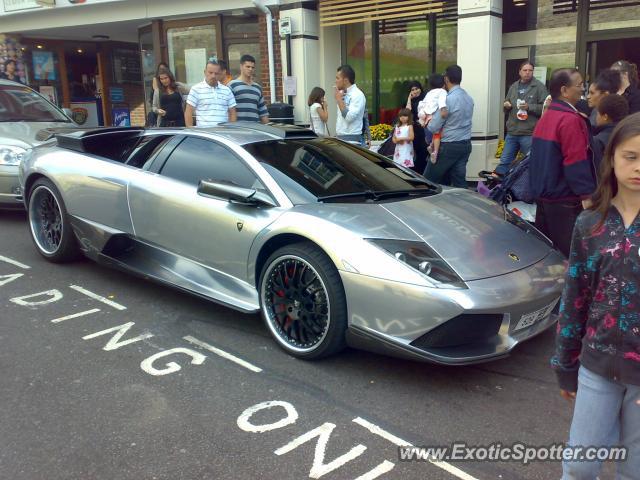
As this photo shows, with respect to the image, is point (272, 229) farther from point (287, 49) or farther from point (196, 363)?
point (287, 49)

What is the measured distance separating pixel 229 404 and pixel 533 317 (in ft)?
5.89

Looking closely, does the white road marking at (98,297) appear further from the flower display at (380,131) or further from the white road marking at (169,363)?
the flower display at (380,131)

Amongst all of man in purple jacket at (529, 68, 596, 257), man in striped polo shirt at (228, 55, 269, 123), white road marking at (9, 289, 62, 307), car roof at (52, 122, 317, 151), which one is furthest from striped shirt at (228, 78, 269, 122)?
man in purple jacket at (529, 68, 596, 257)

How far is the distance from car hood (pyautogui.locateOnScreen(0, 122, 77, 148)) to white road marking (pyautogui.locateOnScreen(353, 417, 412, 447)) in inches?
243

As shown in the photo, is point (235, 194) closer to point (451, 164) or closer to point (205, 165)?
point (205, 165)

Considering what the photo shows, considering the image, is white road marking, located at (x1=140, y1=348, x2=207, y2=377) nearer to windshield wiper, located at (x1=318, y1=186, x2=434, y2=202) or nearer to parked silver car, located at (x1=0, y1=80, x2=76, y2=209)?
windshield wiper, located at (x1=318, y1=186, x2=434, y2=202)

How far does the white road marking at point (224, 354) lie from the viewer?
12.3 feet

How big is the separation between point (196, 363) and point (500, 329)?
6.00 ft

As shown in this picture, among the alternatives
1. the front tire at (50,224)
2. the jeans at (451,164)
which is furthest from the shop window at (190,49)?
the front tire at (50,224)

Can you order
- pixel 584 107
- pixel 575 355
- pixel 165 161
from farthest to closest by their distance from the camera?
pixel 584 107
pixel 165 161
pixel 575 355

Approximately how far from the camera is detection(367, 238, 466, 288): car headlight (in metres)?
3.34

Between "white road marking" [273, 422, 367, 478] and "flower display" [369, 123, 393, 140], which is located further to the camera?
"flower display" [369, 123, 393, 140]

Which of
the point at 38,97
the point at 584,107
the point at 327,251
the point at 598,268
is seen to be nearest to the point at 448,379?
the point at 327,251

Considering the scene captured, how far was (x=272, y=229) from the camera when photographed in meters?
3.91
